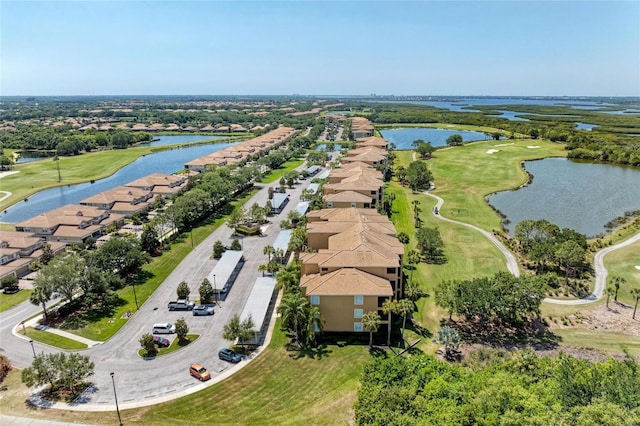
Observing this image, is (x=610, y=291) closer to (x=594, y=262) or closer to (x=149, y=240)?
(x=594, y=262)

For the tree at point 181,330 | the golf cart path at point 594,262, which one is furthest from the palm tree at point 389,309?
the golf cart path at point 594,262

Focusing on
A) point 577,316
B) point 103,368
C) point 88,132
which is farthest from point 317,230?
point 88,132

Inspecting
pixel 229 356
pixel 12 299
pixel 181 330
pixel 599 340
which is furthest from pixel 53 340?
pixel 599 340

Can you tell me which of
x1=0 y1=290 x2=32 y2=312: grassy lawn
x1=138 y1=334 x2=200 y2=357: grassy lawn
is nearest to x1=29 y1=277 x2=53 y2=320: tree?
x1=0 y1=290 x2=32 y2=312: grassy lawn

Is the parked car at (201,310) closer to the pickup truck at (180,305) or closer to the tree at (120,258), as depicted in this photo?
the pickup truck at (180,305)

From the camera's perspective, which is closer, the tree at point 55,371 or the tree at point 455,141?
the tree at point 55,371

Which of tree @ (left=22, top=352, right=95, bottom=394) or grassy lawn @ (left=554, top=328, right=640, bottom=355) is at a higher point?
tree @ (left=22, top=352, right=95, bottom=394)

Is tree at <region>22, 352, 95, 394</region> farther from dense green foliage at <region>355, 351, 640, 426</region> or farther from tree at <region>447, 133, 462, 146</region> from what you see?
tree at <region>447, 133, 462, 146</region>
